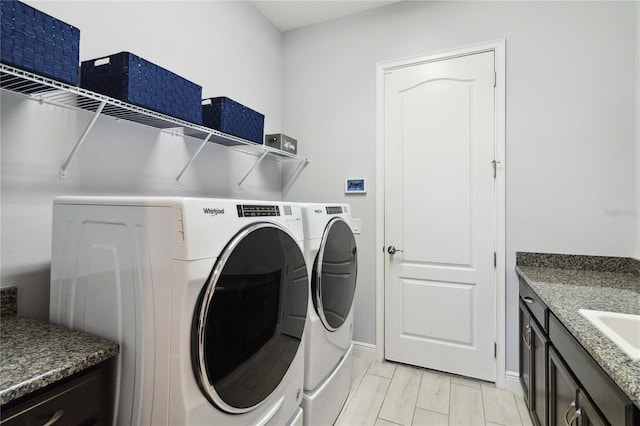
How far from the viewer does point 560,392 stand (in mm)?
1199

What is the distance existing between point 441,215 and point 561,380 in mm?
1302

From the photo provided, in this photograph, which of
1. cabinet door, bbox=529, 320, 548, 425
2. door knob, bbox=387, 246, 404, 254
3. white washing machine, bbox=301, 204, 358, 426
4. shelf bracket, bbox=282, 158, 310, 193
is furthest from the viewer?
shelf bracket, bbox=282, 158, 310, 193

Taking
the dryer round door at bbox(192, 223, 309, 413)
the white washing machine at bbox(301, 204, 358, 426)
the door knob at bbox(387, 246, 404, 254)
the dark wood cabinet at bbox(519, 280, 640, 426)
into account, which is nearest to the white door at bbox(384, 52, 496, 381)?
the door knob at bbox(387, 246, 404, 254)

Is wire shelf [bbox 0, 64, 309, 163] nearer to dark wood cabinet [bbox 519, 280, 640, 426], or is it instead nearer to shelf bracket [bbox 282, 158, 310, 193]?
shelf bracket [bbox 282, 158, 310, 193]

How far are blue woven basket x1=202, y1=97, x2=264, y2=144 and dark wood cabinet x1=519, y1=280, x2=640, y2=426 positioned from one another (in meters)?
1.79

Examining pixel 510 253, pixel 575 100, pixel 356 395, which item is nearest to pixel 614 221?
pixel 510 253

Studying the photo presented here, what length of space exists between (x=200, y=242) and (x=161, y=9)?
1.57 m

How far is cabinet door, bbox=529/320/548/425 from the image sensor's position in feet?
4.60

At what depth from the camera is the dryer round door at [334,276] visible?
60.9 inches

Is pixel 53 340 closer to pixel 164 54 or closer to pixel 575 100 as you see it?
pixel 164 54

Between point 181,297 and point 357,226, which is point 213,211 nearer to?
point 181,297

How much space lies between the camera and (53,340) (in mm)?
964

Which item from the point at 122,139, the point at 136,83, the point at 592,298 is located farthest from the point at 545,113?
the point at 122,139

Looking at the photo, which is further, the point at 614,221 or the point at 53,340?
the point at 614,221
